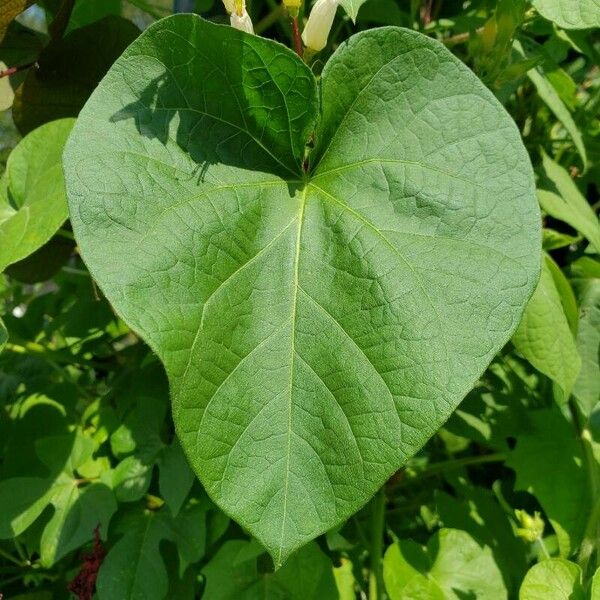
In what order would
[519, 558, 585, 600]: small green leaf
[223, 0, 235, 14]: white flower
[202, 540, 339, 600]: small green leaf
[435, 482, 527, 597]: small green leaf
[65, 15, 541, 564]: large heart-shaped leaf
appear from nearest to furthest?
[65, 15, 541, 564]: large heart-shaped leaf < [223, 0, 235, 14]: white flower < [519, 558, 585, 600]: small green leaf < [202, 540, 339, 600]: small green leaf < [435, 482, 527, 597]: small green leaf

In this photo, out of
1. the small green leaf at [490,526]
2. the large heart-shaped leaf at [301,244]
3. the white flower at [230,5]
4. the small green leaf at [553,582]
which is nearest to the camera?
the large heart-shaped leaf at [301,244]

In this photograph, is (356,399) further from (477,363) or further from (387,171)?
(387,171)

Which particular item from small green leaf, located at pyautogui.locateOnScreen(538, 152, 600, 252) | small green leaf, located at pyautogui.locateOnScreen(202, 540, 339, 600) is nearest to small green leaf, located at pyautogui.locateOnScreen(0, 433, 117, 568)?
small green leaf, located at pyautogui.locateOnScreen(202, 540, 339, 600)

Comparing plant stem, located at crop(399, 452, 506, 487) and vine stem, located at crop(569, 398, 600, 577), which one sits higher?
vine stem, located at crop(569, 398, 600, 577)

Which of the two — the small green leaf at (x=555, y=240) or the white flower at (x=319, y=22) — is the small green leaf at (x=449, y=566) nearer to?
the small green leaf at (x=555, y=240)

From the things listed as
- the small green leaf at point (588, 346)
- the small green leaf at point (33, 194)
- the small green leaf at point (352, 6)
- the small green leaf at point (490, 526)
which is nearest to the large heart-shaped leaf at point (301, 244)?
the small green leaf at point (352, 6)

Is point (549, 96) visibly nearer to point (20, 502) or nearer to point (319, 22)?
point (319, 22)

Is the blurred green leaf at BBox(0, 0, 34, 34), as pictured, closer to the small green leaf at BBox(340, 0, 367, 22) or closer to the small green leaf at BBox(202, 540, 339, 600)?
the small green leaf at BBox(340, 0, 367, 22)

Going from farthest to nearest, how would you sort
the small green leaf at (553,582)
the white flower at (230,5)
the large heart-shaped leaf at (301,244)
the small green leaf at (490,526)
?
the small green leaf at (490,526), the small green leaf at (553,582), the white flower at (230,5), the large heart-shaped leaf at (301,244)
